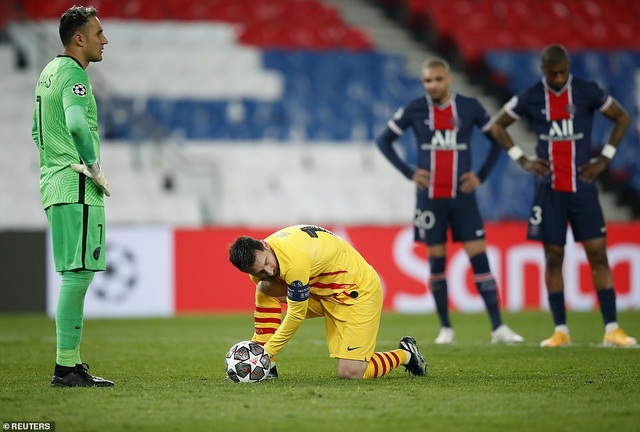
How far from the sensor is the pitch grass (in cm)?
467

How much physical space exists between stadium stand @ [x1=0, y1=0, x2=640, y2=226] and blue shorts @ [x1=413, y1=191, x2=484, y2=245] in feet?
20.6

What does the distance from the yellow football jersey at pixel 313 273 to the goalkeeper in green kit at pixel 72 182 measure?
1.02 meters

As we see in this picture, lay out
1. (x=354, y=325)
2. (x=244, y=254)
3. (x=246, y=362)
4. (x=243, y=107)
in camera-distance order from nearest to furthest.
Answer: (x=244, y=254) → (x=246, y=362) → (x=354, y=325) → (x=243, y=107)

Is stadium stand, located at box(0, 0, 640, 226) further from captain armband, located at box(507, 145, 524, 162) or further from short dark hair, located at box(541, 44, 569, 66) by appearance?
short dark hair, located at box(541, 44, 569, 66)

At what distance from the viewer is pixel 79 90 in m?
5.76

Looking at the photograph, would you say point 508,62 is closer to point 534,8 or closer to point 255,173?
point 534,8

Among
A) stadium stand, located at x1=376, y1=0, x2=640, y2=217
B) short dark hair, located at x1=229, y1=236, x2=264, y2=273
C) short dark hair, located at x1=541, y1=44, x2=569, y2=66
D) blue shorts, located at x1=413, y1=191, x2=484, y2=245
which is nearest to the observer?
short dark hair, located at x1=229, y1=236, x2=264, y2=273

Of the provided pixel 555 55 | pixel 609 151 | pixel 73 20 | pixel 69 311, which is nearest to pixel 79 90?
pixel 73 20

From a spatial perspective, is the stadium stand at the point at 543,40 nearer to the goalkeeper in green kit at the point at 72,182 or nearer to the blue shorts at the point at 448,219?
the blue shorts at the point at 448,219

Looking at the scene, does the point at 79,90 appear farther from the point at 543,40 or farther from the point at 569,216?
the point at 543,40

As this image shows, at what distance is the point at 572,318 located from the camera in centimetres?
1176

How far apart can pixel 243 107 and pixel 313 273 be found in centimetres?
1083

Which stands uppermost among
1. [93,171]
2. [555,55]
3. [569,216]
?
[555,55]

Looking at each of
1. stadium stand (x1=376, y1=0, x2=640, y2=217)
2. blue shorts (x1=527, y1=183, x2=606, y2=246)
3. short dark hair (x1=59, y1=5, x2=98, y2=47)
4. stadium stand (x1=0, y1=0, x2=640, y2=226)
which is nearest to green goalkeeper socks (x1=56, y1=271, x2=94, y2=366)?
short dark hair (x1=59, y1=5, x2=98, y2=47)
